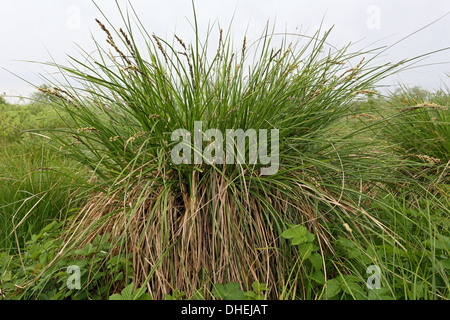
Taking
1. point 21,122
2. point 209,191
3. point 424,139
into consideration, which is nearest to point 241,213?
point 209,191

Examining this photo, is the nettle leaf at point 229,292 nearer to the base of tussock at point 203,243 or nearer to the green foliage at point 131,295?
the base of tussock at point 203,243

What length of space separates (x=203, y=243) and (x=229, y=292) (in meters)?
0.27

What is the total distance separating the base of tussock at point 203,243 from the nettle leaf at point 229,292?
0.07 m

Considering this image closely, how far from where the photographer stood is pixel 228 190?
1.40m

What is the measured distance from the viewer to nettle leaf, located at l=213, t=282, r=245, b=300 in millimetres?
1144

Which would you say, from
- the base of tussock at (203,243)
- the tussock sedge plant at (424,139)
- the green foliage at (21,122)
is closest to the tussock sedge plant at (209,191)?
the base of tussock at (203,243)

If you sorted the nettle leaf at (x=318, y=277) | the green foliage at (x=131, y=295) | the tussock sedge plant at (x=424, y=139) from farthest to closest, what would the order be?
the tussock sedge plant at (x=424, y=139), the nettle leaf at (x=318, y=277), the green foliage at (x=131, y=295)

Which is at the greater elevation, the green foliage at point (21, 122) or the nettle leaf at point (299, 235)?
the green foliage at point (21, 122)

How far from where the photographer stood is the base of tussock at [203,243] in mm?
1270

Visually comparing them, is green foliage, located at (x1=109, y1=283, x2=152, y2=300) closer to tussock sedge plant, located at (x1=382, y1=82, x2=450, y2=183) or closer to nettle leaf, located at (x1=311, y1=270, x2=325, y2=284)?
nettle leaf, located at (x1=311, y1=270, x2=325, y2=284)

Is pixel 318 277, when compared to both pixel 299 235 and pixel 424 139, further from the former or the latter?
pixel 424 139

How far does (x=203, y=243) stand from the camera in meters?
1.36
